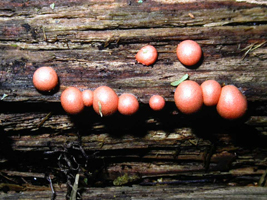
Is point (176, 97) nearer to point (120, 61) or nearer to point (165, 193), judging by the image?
point (120, 61)

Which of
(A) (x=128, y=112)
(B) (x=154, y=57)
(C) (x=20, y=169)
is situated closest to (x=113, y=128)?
(A) (x=128, y=112)

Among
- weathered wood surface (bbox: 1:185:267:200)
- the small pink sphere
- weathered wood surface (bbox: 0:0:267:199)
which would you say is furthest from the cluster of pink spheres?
weathered wood surface (bbox: 1:185:267:200)

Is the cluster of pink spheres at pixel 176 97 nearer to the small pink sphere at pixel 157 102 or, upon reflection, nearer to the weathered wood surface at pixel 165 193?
the small pink sphere at pixel 157 102

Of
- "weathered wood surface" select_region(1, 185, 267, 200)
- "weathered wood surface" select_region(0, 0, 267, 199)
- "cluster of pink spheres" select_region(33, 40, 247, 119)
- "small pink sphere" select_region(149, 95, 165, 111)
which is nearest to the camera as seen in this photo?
"cluster of pink spheres" select_region(33, 40, 247, 119)

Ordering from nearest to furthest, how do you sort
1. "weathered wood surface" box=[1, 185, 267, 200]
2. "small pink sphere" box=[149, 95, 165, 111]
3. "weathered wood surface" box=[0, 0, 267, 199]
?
"small pink sphere" box=[149, 95, 165, 111]
"weathered wood surface" box=[0, 0, 267, 199]
"weathered wood surface" box=[1, 185, 267, 200]

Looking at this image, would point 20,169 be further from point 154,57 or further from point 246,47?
point 246,47

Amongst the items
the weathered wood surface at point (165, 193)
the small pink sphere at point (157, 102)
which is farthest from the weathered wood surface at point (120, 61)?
the small pink sphere at point (157, 102)

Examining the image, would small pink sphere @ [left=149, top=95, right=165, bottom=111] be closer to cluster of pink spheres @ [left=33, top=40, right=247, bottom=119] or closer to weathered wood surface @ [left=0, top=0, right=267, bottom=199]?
cluster of pink spheres @ [left=33, top=40, right=247, bottom=119]

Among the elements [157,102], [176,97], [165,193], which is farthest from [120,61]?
[165,193]

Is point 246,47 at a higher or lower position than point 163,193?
higher
